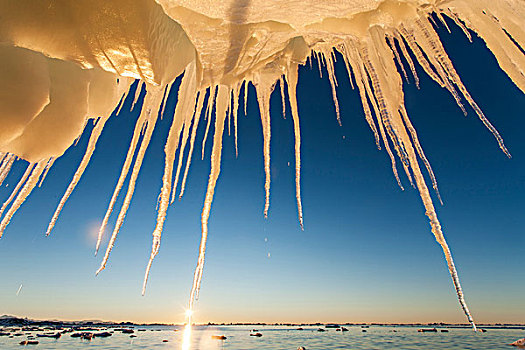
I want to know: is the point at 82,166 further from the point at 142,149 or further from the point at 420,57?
the point at 420,57

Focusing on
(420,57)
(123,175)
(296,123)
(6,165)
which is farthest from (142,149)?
(420,57)

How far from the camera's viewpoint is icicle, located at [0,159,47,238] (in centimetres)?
162

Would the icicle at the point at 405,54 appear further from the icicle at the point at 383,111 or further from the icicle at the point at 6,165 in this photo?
the icicle at the point at 6,165

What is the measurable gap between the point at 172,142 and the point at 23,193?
35.6 inches

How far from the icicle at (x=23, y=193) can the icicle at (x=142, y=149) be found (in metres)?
0.50

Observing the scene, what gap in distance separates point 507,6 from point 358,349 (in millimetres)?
41521

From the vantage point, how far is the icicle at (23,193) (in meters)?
1.62

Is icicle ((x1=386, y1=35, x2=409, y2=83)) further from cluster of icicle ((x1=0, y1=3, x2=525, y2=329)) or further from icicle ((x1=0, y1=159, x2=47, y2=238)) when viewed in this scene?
icicle ((x1=0, y1=159, x2=47, y2=238))

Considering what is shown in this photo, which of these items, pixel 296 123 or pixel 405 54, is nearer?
pixel 405 54

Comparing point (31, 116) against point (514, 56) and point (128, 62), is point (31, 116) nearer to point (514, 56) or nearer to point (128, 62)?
point (128, 62)

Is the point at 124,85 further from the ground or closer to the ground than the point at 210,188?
further from the ground

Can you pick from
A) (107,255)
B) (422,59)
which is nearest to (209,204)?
(107,255)

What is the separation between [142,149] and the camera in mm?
1964

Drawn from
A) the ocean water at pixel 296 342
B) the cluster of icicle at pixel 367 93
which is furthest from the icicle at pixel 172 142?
the ocean water at pixel 296 342
